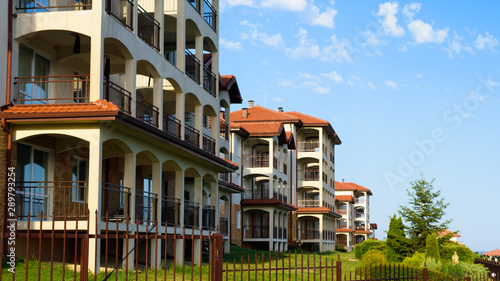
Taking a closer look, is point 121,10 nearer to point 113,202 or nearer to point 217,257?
point 113,202

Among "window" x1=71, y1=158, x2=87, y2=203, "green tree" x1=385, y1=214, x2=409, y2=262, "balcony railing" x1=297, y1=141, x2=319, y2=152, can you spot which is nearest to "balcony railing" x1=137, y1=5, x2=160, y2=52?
"window" x1=71, y1=158, x2=87, y2=203

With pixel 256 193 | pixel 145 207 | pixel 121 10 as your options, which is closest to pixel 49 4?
pixel 121 10

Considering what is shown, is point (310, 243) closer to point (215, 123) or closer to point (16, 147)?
point (215, 123)

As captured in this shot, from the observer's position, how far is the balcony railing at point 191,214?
24.8m

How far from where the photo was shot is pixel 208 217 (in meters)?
26.8

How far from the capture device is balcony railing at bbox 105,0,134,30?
58.5 ft

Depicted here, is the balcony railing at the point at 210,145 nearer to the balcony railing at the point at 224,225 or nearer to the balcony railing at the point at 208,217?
the balcony railing at the point at 208,217

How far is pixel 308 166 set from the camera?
62.4 meters

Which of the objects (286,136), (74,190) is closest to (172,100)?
(74,190)

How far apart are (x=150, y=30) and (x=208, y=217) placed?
906 cm

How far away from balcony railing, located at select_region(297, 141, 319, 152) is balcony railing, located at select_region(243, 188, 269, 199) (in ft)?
35.6

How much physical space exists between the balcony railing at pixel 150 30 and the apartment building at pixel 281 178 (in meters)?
22.2

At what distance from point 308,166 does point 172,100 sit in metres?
37.1

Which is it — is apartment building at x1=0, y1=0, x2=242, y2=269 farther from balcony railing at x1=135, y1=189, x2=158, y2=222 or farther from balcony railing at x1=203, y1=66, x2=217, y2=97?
balcony railing at x1=203, y1=66, x2=217, y2=97
